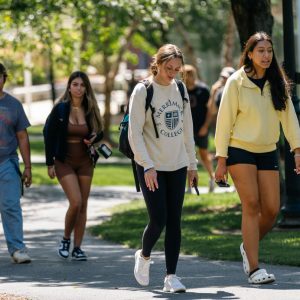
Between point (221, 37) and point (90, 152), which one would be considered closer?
point (90, 152)

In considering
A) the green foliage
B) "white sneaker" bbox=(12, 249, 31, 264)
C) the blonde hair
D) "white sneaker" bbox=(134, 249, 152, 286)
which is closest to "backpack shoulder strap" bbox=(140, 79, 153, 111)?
the blonde hair

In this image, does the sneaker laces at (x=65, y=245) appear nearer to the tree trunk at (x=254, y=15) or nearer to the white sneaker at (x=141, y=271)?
the white sneaker at (x=141, y=271)

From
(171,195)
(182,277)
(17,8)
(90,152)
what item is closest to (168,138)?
(171,195)

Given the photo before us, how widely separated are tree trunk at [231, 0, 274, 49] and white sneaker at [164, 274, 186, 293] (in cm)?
555

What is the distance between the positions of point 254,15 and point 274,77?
499 cm

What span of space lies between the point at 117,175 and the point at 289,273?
46.3ft

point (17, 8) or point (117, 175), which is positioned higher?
point (17, 8)

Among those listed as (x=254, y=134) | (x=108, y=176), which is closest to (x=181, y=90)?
(x=254, y=134)

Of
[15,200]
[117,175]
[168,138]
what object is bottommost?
[117,175]

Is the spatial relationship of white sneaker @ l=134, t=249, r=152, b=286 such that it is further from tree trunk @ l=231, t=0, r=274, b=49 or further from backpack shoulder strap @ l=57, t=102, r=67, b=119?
tree trunk @ l=231, t=0, r=274, b=49

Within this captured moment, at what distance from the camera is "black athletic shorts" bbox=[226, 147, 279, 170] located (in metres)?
8.80

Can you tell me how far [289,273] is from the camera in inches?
372

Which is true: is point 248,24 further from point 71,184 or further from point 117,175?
point 117,175

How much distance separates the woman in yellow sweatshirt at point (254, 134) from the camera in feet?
28.8
